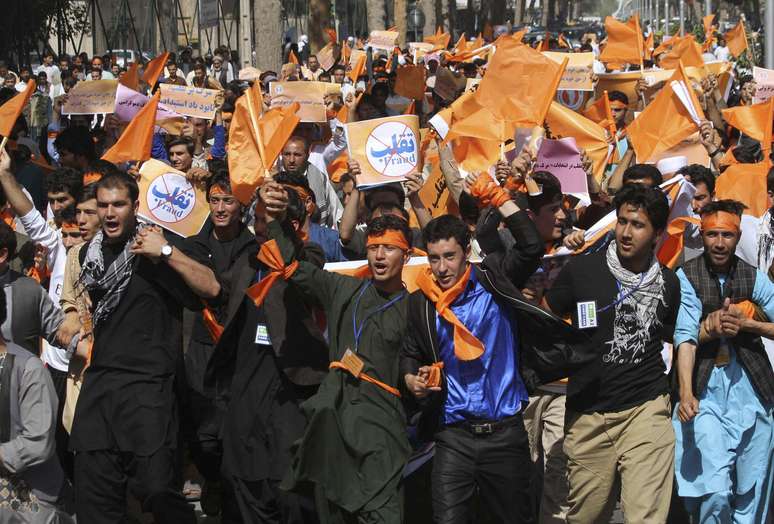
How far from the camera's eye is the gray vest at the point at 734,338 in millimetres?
6188

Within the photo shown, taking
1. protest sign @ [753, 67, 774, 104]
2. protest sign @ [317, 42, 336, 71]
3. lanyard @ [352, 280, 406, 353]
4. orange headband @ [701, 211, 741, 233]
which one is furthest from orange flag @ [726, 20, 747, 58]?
lanyard @ [352, 280, 406, 353]

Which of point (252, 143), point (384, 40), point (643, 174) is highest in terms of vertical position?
point (252, 143)

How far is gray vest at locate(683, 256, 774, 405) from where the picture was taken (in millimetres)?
6188

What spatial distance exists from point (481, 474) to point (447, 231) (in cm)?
104

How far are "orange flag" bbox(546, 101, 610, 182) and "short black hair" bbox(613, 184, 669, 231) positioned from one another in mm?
2938

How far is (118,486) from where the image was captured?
5871 millimetres

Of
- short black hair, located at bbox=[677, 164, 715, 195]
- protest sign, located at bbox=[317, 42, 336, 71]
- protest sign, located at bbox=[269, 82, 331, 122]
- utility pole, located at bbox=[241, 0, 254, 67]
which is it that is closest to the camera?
short black hair, located at bbox=[677, 164, 715, 195]

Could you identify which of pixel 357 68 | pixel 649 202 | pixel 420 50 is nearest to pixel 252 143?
pixel 649 202

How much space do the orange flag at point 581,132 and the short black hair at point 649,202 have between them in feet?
9.64

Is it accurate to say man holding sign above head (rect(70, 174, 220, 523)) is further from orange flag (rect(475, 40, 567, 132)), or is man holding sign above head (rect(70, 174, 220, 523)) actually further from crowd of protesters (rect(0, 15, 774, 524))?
orange flag (rect(475, 40, 567, 132))

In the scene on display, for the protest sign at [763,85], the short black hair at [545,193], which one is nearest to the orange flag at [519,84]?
the short black hair at [545,193]

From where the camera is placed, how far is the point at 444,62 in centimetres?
1992

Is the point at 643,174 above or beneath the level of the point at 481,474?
above

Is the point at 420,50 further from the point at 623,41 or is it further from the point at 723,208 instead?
the point at 723,208
